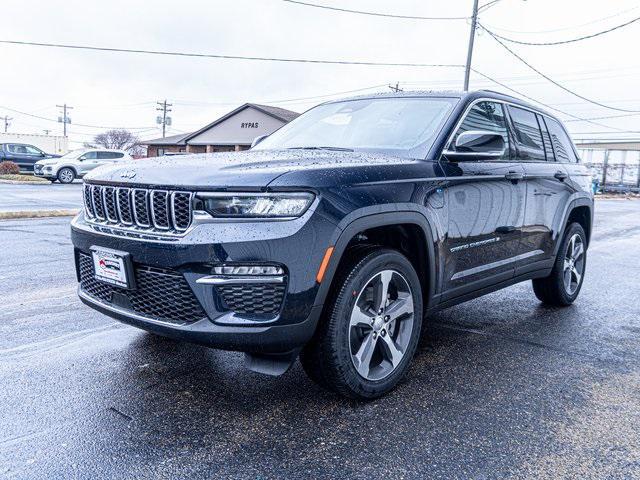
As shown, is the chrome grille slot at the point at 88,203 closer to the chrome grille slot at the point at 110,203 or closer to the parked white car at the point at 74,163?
the chrome grille slot at the point at 110,203

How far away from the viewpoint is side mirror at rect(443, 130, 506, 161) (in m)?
3.51

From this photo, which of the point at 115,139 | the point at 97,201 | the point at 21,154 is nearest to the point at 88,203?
the point at 97,201

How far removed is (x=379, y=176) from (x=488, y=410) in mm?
1396

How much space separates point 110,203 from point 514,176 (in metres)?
2.84

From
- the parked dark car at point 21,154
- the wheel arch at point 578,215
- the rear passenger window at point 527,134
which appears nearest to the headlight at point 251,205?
the rear passenger window at point 527,134

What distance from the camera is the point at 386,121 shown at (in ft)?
13.1

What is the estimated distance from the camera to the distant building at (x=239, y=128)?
37719mm

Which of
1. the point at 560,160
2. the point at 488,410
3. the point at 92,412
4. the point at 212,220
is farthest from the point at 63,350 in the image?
the point at 560,160

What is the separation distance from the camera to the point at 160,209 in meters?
2.72

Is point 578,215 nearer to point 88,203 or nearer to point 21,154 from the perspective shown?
point 88,203

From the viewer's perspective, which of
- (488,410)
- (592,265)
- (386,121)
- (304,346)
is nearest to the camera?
(304,346)

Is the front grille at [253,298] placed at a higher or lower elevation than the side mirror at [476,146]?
lower

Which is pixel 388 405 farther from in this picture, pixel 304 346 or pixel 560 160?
pixel 560 160

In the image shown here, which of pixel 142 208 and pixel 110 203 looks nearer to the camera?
pixel 142 208
